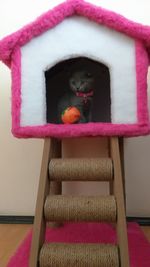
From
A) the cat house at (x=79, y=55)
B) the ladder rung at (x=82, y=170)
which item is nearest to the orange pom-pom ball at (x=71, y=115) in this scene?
the cat house at (x=79, y=55)

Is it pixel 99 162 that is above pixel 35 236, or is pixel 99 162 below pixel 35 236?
above

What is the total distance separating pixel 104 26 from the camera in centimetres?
111

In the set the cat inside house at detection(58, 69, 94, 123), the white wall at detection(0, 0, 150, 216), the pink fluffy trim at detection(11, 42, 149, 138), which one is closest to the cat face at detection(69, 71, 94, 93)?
the cat inside house at detection(58, 69, 94, 123)

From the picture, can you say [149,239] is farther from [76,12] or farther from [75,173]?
[76,12]

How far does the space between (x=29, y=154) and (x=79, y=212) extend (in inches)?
27.8

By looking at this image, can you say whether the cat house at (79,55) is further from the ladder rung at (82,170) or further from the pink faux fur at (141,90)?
the ladder rung at (82,170)

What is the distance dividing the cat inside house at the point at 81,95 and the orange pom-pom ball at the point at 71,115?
0.05 ft

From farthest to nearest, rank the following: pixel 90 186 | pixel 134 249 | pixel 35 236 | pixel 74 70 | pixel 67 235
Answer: pixel 90 186
pixel 74 70
pixel 67 235
pixel 134 249
pixel 35 236

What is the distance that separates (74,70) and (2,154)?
61 centimetres

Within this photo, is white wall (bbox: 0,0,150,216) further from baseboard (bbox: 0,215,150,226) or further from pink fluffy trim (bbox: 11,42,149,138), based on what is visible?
pink fluffy trim (bbox: 11,42,149,138)

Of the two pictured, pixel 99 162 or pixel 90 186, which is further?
pixel 90 186

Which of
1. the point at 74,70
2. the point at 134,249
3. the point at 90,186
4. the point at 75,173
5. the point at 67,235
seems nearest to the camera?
the point at 75,173

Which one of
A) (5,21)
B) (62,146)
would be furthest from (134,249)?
(5,21)

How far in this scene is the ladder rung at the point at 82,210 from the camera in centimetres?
93
